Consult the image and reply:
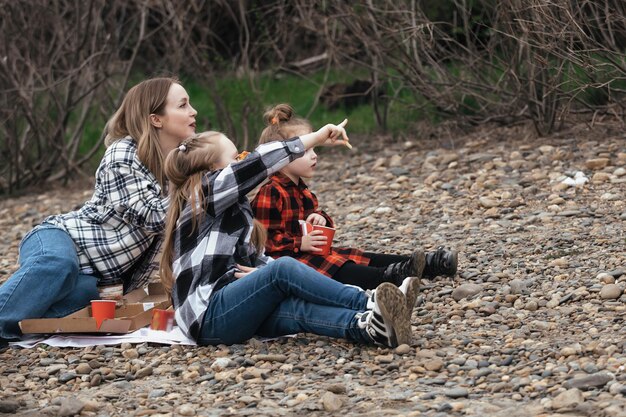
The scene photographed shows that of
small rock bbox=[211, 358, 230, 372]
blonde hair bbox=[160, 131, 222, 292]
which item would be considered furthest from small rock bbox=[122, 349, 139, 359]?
small rock bbox=[211, 358, 230, 372]

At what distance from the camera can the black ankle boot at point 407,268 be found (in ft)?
16.4

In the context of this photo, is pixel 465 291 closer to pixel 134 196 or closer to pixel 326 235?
pixel 326 235

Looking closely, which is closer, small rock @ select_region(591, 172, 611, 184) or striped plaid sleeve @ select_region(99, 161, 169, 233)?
striped plaid sleeve @ select_region(99, 161, 169, 233)

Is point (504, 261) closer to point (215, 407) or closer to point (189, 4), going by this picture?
point (215, 407)

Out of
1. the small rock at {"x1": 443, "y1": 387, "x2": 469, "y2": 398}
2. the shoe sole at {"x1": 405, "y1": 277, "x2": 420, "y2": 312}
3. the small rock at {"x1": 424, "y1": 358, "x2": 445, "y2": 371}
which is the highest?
the shoe sole at {"x1": 405, "y1": 277, "x2": 420, "y2": 312}

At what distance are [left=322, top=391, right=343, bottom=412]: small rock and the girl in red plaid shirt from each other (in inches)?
51.4

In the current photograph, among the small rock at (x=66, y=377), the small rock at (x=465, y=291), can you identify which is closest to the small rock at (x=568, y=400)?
the small rock at (x=465, y=291)

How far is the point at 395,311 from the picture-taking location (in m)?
4.12

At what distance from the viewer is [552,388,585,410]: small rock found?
11.2 ft

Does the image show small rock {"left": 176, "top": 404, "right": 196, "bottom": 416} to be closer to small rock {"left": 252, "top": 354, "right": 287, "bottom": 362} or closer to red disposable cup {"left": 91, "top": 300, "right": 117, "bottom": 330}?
small rock {"left": 252, "top": 354, "right": 287, "bottom": 362}

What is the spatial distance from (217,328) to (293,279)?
39 cm

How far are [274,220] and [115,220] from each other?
2.39ft

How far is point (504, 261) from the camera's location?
17.7 ft

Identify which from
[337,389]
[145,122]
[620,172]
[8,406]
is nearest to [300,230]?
[145,122]
